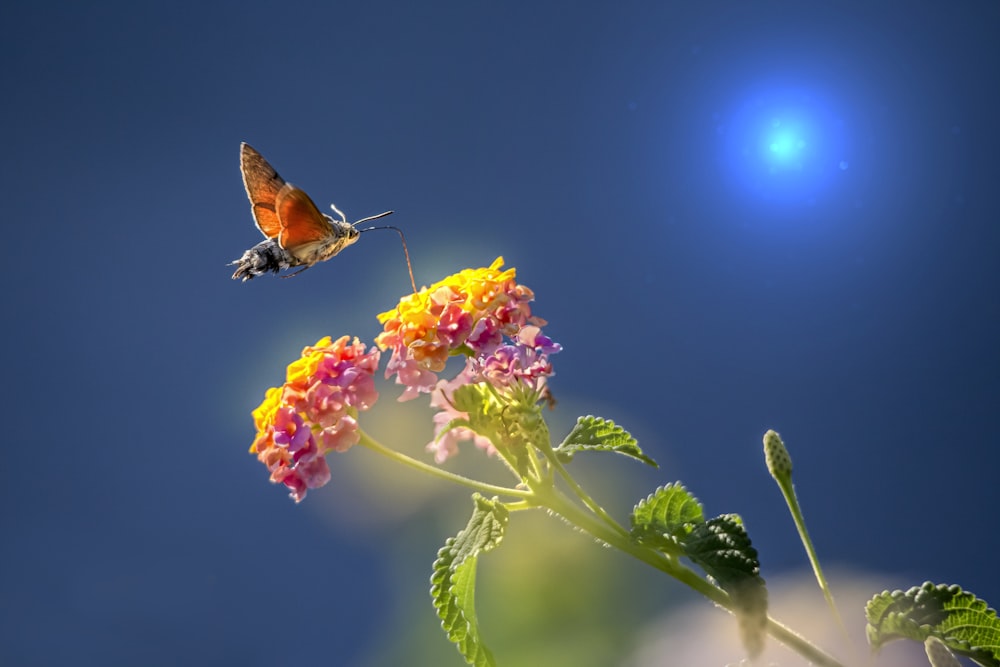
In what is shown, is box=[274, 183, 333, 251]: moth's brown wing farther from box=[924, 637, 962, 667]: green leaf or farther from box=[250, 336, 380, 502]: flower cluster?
box=[924, 637, 962, 667]: green leaf

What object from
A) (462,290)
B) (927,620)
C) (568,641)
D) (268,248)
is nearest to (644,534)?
(927,620)

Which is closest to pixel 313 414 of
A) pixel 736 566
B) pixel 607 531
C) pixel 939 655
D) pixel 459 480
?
pixel 459 480

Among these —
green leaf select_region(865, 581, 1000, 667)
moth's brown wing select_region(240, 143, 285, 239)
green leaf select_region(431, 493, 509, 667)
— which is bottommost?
green leaf select_region(431, 493, 509, 667)

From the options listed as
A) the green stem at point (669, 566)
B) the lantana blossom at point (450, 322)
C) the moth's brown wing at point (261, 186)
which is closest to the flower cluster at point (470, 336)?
the lantana blossom at point (450, 322)

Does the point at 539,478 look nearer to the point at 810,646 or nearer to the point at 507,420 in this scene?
the point at 507,420

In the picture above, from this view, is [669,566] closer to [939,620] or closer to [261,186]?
[939,620]

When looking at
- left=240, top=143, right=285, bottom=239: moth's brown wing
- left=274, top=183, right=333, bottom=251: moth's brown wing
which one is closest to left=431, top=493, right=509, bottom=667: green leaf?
left=274, top=183, right=333, bottom=251: moth's brown wing
